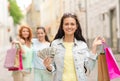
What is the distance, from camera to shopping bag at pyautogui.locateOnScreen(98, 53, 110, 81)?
174 inches

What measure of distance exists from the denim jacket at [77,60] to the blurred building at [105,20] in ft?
70.7

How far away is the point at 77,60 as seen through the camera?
4.34 metres

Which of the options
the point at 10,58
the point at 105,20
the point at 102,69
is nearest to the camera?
the point at 102,69

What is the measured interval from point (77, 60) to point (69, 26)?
1.21 ft

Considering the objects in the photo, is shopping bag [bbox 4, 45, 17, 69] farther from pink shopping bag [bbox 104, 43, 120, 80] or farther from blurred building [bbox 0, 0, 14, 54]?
blurred building [bbox 0, 0, 14, 54]

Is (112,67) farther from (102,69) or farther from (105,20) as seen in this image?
(105,20)

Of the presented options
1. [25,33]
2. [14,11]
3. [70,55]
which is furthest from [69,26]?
[14,11]

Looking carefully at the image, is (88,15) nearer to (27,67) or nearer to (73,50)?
(27,67)

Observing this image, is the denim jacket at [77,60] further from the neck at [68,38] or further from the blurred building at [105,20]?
the blurred building at [105,20]

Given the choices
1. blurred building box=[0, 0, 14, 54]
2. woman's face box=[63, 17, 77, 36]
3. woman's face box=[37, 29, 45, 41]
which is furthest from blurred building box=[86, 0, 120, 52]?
woman's face box=[63, 17, 77, 36]

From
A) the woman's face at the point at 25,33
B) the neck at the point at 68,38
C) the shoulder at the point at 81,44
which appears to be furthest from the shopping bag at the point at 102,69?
the woman's face at the point at 25,33

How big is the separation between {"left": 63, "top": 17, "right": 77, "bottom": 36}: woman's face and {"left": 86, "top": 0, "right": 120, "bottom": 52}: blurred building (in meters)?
21.5

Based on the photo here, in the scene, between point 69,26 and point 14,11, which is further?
point 14,11

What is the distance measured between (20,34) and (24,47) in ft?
0.83
